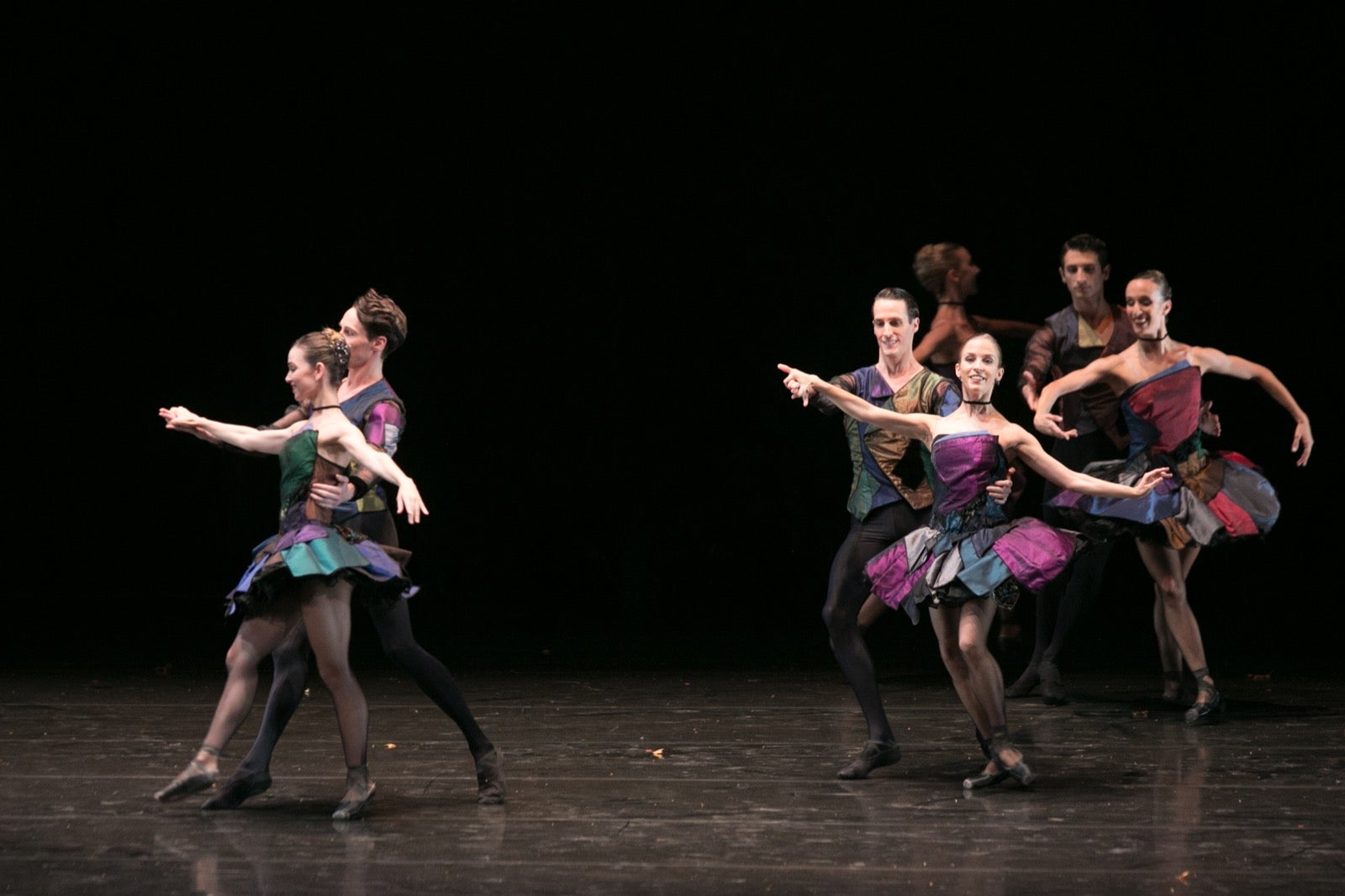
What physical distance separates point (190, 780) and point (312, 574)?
564mm

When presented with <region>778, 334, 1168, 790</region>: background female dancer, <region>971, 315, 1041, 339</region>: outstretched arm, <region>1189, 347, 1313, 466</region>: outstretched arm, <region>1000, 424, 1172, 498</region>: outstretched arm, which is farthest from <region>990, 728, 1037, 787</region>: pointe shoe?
<region>971, 315, 1041, 339</region>: outstretched arm

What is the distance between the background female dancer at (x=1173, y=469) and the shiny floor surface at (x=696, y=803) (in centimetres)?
39

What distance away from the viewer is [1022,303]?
8.23 m

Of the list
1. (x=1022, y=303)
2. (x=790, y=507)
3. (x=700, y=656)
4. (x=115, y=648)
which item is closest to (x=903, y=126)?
(x=1022, y=303)

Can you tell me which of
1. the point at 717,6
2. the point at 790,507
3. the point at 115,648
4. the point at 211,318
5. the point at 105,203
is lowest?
the point at 115,648

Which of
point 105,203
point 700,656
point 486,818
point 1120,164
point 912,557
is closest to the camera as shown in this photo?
point 486,818

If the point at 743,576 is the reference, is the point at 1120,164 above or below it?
above

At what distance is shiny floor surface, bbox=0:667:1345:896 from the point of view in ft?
10.2

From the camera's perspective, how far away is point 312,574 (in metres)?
3.62

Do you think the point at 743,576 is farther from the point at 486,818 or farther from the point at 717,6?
the point at 486,818

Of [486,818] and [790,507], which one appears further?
[790,507]

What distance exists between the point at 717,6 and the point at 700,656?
10.7ft

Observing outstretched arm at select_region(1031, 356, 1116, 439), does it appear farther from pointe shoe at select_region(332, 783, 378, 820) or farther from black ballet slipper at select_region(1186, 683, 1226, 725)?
pointe shoe at select_region(332, 783, 378, 820)

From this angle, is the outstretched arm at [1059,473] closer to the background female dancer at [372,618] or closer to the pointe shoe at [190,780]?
the background female dancer at [372,618]
